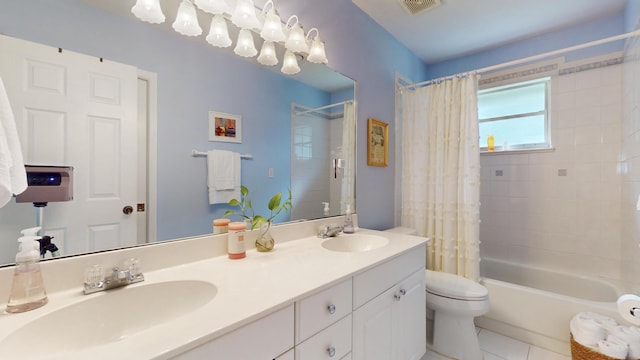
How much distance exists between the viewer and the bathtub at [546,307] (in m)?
1.65

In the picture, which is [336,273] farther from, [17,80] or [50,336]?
[17,80]

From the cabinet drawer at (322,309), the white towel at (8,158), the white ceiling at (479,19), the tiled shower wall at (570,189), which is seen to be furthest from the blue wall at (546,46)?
the white towel at (8,158)

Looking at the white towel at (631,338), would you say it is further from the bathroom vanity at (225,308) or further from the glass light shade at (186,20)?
the glass light shade at (186,20)

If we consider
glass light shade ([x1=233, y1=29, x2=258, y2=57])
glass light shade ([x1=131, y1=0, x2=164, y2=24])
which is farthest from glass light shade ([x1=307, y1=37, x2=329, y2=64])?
glass light shade ([x1=131, y1=0, x2=164, y2=24])

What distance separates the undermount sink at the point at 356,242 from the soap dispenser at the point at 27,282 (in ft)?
3.72

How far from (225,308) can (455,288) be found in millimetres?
1494

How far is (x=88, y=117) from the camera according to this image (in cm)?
84

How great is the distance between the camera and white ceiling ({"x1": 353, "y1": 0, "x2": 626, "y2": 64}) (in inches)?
74.4

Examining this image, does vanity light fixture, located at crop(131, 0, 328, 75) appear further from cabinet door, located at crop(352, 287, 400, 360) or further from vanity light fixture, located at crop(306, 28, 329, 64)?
cabinet door, located at crop(352, 287, 400, 360)

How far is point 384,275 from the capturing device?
1.15 m

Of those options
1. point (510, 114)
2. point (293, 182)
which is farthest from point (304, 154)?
point (510, 114)

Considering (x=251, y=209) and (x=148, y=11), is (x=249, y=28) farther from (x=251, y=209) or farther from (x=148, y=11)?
(x=251, y=209)

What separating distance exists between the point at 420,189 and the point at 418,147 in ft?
1.16

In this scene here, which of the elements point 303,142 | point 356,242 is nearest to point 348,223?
point 356,242
